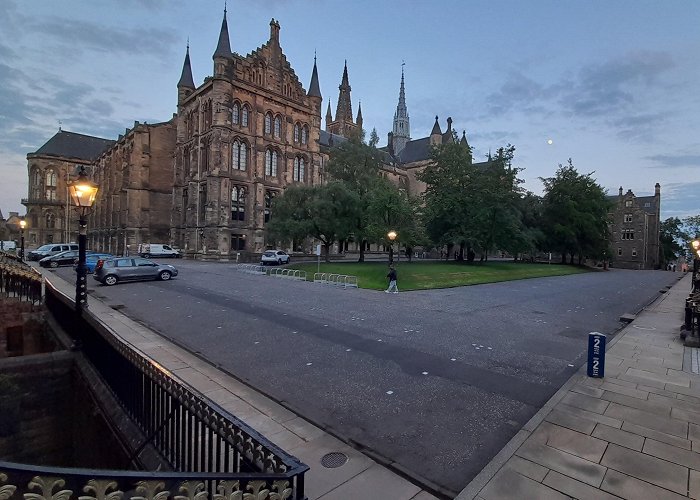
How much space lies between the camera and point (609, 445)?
466 cm

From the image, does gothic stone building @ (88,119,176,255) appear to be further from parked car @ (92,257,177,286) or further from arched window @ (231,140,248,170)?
parked car @ (92,257,177,286)

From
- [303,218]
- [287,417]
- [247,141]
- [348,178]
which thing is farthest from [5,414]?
[247,141]

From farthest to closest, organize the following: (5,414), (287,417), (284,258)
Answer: (284,258) → (5,414) → (287,417)

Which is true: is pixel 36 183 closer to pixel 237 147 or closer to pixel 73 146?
pixel 73 146

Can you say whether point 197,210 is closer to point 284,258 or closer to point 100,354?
point 284,258

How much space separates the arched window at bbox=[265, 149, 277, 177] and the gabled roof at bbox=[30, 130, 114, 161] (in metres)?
44.3

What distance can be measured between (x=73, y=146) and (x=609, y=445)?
101488 millimetres

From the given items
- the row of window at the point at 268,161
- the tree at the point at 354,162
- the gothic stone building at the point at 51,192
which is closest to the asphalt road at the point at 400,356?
the tree at the point at 354,162

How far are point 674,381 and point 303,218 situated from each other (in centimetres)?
2894

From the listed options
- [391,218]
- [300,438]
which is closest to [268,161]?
[391,218]

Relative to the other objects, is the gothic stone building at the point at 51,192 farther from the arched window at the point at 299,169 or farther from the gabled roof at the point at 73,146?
the arched window at the point at 299,169

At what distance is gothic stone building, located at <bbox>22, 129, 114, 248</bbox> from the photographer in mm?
72562

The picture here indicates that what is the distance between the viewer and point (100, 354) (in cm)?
691

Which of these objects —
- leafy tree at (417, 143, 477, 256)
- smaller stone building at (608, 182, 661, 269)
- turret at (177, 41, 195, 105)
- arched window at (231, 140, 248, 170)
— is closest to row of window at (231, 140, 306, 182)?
arched window at (231, 140, 248, 170)
